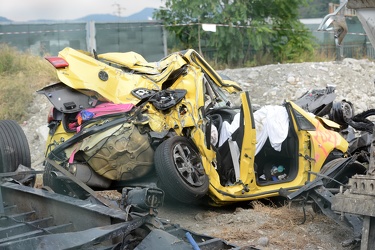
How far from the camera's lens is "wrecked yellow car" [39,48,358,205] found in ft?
23.9

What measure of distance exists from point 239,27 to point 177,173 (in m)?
13.1

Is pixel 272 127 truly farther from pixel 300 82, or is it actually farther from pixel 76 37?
pixel 76 37

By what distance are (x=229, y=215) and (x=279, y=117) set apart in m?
1.48

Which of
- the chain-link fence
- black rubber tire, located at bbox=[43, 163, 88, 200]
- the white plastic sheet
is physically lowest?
black rubber tire, located at bbox=[43, 163, 88, 200]

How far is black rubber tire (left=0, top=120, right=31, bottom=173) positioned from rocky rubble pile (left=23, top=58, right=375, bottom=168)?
7.83 metres

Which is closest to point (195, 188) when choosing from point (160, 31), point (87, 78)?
point (87, 78)

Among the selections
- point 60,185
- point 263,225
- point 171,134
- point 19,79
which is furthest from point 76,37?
point 263,225

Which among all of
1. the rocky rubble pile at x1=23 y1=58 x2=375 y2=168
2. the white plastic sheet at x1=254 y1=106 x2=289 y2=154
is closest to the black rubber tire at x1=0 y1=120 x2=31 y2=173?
the white plastic sheet at x1=254 y1=106 x2=289 y2=154

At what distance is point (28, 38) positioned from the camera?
17.6 meters

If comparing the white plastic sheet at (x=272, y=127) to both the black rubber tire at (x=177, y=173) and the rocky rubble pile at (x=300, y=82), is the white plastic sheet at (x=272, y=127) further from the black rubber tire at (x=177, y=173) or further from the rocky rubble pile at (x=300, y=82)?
the rocky rubble pile at (x=300, y=82)

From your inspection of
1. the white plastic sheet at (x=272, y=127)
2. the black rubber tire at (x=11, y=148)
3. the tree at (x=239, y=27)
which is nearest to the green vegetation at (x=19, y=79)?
the tree at (x=239, y=27)

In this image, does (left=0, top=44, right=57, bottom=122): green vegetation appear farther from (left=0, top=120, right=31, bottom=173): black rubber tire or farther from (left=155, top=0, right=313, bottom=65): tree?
(left=0, top=120, right=31, bottom=173): black rubber tire

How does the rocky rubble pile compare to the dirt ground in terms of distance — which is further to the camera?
the rocky rubble pile

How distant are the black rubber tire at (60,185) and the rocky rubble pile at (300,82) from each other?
24.5 ft
